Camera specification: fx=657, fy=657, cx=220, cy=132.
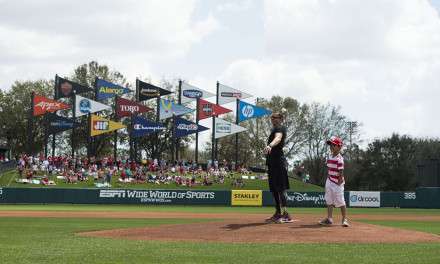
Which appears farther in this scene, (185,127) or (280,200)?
(185,127)

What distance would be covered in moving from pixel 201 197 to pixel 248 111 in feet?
60.9

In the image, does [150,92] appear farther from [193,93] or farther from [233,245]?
[233,245]

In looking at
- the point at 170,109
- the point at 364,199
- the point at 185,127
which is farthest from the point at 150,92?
the point at 364,199

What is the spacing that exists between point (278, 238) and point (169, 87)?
228ft

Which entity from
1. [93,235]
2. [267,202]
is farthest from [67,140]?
[93,235]

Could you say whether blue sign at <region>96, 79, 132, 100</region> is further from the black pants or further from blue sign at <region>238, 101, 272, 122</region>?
the black pants

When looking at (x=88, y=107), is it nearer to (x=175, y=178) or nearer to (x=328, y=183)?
(x=175, y=178)

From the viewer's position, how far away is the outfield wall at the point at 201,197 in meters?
37.5

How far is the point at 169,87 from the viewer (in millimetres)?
79750

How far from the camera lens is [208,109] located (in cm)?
5622

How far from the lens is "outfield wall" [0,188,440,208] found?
37469 millimetres

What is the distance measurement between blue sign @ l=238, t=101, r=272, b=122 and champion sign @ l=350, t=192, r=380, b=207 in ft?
53.6

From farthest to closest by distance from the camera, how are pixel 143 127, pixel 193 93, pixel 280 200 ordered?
pixel 193 93, pixel 143 127, pixel 280 200

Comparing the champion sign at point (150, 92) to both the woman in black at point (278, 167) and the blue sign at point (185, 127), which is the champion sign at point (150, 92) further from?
the woman in black at point (278, 167)
